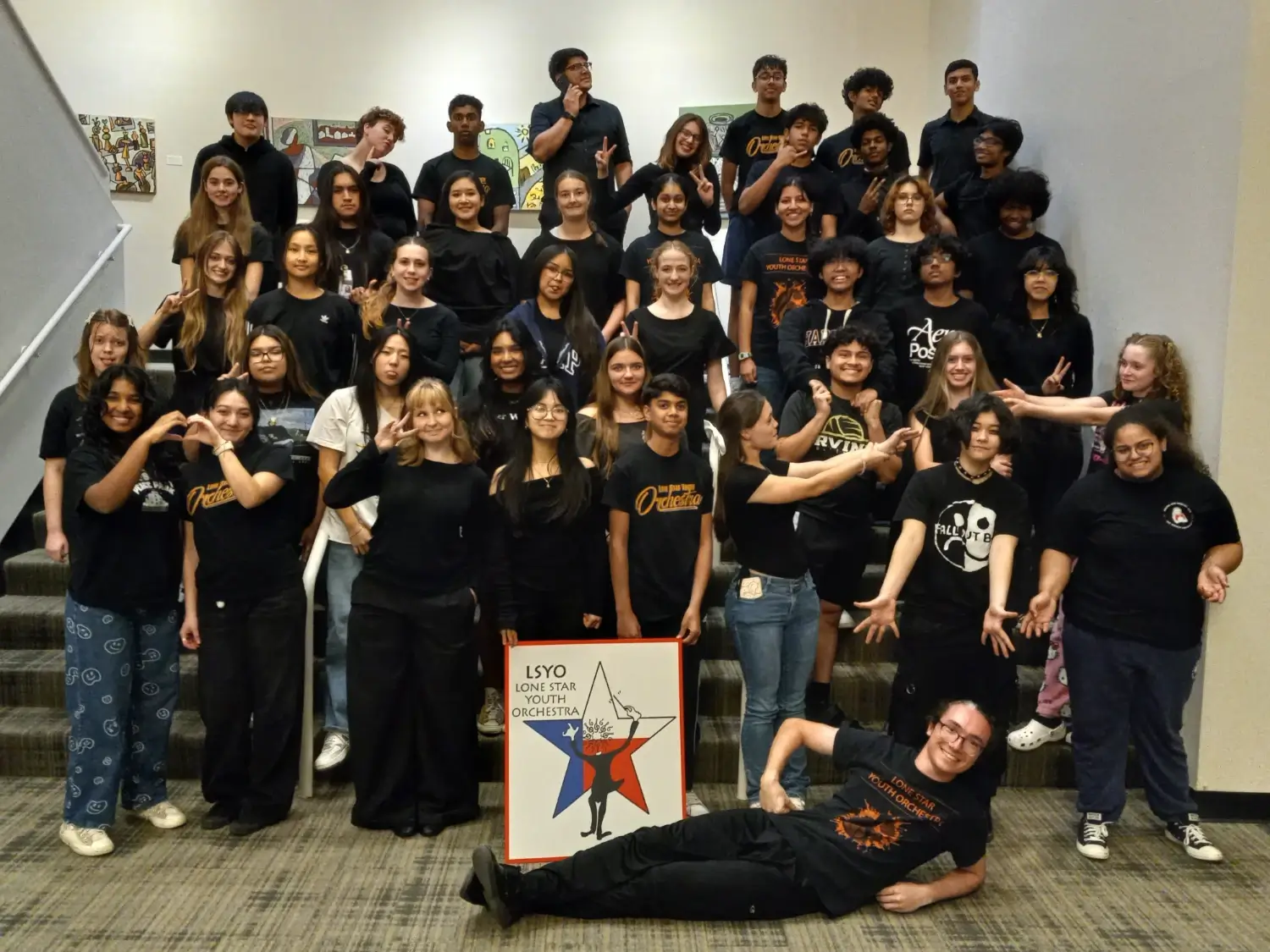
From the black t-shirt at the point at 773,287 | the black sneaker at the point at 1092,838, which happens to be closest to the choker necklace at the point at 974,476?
the black sneaker at the point at 1092,838

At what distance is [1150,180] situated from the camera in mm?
4539

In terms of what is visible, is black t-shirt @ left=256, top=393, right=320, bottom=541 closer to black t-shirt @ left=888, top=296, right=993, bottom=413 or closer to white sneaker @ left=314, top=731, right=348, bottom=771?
white sneaker @ left=314, top=731, right=348, bottom=771

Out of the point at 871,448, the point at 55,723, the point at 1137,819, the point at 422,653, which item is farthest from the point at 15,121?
the point at 1137,819

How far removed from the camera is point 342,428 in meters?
4.09

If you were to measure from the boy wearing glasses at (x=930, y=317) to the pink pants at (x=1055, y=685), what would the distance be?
113 cm

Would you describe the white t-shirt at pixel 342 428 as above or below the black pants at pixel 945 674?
above

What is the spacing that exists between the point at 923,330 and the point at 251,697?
3.11m

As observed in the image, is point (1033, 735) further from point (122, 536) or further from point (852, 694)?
point (122, 536)

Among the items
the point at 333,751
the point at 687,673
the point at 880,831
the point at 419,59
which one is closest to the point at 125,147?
the point at 419,59

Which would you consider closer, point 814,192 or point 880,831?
point 880,831

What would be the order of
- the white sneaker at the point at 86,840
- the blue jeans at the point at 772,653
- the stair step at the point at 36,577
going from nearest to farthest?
the white sneaker at the point at 86,840, the blue jeans at the point at 772,653, the stair step at the point at 36,577

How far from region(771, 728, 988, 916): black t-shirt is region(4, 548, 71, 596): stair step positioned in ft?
11.4

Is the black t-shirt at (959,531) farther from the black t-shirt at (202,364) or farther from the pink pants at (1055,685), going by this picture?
the black t-shirt at (202,364)

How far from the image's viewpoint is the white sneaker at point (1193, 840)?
371 cm
